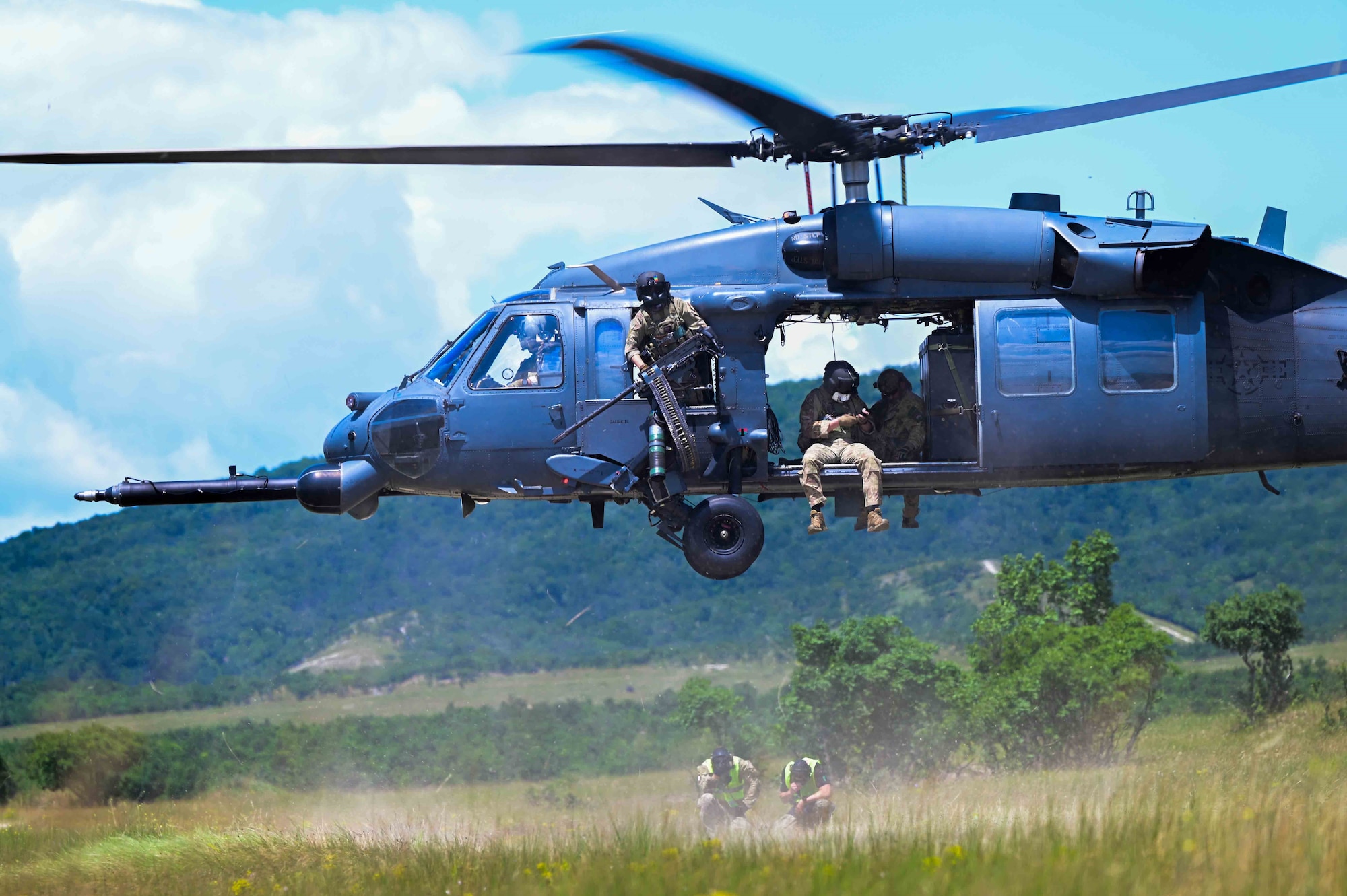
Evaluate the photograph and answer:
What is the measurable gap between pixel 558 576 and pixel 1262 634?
37912mm

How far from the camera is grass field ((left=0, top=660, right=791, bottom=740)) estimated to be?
41.3 metres

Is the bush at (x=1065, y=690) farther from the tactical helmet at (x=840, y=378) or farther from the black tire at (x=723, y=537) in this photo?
the black tire at (x=723, y=537)

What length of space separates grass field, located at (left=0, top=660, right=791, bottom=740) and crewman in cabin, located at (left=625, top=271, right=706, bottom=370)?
95.9 ft

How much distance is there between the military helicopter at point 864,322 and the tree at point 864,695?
19880mm

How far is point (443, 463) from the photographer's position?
35.8ft

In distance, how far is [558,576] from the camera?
209 ft

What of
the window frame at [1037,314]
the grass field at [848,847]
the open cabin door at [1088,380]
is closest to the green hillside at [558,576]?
the grass field at [848,847]

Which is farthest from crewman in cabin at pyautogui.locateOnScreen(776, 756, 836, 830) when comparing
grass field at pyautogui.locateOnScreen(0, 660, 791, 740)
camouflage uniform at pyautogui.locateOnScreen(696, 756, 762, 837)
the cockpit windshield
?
grass field at pyautogui.locateOnScreen(0, 660, 791, 740)

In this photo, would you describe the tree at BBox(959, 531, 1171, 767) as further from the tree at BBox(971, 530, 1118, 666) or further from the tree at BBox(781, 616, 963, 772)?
the tree at BBox(781, 616, 963, 772)

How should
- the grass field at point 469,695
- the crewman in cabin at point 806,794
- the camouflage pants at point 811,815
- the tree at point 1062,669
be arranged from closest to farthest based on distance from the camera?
the camouflage pants at point 811,815 → the crewman in cabin at point 806,794 → the tree at point 1062,669 → the grass field at point 469,695

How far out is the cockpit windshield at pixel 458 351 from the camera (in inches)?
432

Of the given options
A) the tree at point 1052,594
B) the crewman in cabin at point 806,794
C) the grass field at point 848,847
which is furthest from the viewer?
the tree at point 1052,594

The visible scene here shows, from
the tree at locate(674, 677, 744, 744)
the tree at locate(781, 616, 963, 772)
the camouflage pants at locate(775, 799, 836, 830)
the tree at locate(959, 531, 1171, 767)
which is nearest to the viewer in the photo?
the camouflage pants at locate(775, 799, 836, 830)

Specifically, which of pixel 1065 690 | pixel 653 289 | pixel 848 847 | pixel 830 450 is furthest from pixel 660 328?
pixel 1065 690
